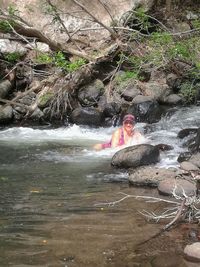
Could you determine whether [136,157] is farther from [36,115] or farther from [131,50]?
[36,115]

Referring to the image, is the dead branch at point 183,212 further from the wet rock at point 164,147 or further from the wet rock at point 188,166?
the wet rock at point 164,147

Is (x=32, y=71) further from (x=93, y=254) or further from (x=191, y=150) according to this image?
(x=93, y=254)

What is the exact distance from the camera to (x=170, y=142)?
952cm

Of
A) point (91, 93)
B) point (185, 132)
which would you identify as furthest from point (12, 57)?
point (185, 132)

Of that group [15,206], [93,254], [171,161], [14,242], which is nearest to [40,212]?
[15,206]

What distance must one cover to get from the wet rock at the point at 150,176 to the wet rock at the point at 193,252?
94.7 inches

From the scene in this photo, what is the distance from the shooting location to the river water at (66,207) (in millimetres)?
4168

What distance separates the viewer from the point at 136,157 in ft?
25.3

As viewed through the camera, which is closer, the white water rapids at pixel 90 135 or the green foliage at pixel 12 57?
the white water rapids at pixel 90 135

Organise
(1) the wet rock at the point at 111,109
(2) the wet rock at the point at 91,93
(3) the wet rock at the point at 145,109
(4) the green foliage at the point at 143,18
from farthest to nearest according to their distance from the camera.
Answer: (2) the wet rock at the point at 91,93 → (1) the wet rock at the point at 111,109 → (3) the wet rock at the point at 145,109 → (4) the green foliage at the point at 143,18

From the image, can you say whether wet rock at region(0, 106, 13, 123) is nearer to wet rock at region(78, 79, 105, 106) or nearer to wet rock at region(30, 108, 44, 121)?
wet rock at region(30, 108, 44, 121)

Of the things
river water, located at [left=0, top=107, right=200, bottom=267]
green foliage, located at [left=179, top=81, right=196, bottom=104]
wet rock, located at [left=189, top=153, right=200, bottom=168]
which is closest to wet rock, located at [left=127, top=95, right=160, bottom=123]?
green foliage, located at [left=179, top=81, right=196, bottom=104]

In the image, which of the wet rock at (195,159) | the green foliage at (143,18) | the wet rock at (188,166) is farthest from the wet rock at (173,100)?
the wet rock at (188,166)

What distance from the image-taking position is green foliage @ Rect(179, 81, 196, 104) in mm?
10758
